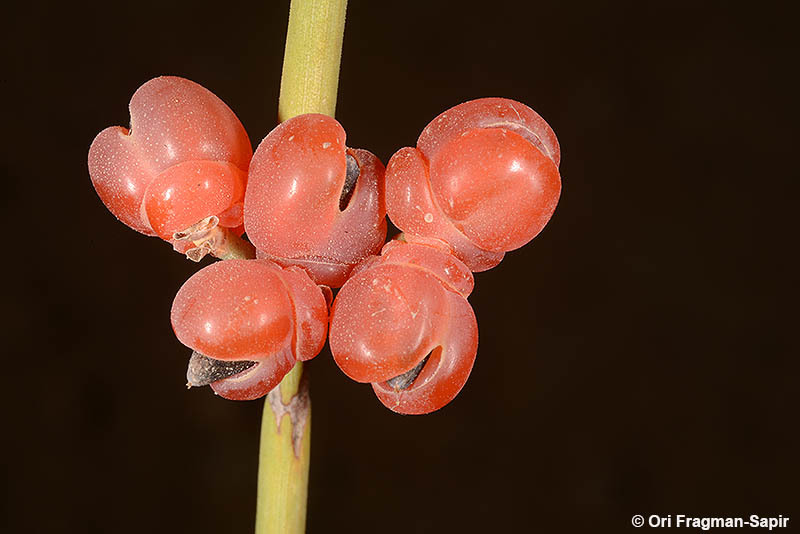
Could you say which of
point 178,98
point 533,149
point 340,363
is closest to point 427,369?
point 340,363

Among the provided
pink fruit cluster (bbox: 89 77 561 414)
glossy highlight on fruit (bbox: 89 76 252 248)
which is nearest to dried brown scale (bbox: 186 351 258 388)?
pink fruit cluster (bbox: 89 77 561 414)

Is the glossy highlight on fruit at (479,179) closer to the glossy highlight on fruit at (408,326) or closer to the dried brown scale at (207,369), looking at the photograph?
the glossy highlight on fruit at (408,326)

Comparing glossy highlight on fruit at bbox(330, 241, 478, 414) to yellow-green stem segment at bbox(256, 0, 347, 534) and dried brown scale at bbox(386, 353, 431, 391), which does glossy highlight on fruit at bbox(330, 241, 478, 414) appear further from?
yellow-green stem segment at bbox(256, 0, 347, 534)

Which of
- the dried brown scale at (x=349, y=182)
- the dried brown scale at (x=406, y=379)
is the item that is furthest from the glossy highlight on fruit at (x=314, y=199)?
the dried brown scale at (x=406, y=379)

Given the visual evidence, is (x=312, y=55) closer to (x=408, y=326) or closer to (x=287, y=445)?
A: (x=408, y=326)

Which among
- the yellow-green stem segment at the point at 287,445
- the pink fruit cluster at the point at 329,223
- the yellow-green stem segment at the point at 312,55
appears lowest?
the yellow-green stem segment at the point at 287,445

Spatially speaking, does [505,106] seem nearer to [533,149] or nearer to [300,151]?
[533,149]

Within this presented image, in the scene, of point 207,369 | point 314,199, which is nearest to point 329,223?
point 314,199
